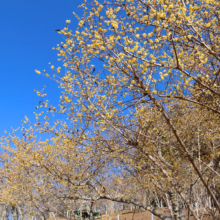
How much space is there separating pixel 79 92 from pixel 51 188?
538cm

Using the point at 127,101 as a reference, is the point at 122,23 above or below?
above

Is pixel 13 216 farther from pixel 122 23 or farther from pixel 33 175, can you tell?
pixel 122 23

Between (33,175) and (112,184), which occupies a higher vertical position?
(33,175)

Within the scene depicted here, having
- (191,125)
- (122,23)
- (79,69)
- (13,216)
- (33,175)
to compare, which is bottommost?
(13,216)

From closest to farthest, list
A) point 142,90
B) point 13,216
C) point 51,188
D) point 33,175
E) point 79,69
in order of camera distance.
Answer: point 142,90 → point 79,69 → point 51,188 → point 33,175 → point 13,216

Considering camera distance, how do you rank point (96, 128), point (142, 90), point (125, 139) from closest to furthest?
point (142, 90) → point (125, 139) → point (96, 128)

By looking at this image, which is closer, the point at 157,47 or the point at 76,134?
the point at 157,47

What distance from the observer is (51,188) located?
7.74 m

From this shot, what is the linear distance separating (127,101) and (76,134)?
2.57 metres

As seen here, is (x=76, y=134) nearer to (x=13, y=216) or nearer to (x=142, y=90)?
(x=142, y=90)

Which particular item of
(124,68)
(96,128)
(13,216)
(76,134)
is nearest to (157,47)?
(124,68)

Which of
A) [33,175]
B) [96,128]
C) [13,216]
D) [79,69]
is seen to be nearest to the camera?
[79,69]

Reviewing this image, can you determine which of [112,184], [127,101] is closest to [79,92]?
[127,101]

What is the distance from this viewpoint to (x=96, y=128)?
5078mm
